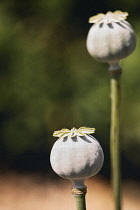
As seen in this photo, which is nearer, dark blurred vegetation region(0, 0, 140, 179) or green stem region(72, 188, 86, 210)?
green stem region(72, 188, 86, 210)

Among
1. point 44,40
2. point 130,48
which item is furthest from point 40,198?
point 130,48

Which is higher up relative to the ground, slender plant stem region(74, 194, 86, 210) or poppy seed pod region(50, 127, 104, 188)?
poppy seed pod region(50, 127, 104, 188)

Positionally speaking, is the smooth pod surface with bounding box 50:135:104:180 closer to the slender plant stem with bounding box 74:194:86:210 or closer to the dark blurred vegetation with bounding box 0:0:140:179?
the slender plant stem with bounding box 74:194:86:210

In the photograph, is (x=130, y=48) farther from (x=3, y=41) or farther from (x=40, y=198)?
(x=40, y=198)

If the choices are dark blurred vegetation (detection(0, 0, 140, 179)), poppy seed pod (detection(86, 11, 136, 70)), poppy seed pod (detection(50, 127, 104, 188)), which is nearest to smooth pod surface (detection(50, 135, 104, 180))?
poppy seed pod (detection(50, 127, 104, 188))

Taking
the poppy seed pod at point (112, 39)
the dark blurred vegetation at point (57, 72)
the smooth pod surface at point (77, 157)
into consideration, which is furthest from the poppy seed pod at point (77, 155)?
the dark blurred vegetation at point (57, 72)

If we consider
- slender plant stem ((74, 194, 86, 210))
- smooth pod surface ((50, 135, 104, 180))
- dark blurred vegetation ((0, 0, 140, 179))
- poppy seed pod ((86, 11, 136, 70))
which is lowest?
slender plant stem ((74, 194, 86, 210))

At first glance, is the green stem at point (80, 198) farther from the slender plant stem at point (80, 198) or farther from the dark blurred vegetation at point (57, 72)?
the dark blurred vegetation at point (57, 72)
